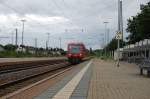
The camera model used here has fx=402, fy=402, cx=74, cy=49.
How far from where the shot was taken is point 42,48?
18862 cm

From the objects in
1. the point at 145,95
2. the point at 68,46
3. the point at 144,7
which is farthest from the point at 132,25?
the point at 145,95

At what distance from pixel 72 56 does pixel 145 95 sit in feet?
160

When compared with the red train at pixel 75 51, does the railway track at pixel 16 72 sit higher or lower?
lower

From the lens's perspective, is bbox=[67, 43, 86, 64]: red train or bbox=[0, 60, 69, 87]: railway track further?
bbox=[67, 43, 86, 64]: red train

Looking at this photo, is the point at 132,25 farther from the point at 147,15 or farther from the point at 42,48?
the point at 42,48

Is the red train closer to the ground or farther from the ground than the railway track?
farther from the ground

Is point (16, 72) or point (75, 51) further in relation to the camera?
point (75, 51)

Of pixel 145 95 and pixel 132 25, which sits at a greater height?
pixel 132 25

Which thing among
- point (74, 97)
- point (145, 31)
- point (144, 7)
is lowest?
point (74, 97)

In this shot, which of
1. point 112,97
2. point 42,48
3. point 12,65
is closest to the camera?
point 112,97

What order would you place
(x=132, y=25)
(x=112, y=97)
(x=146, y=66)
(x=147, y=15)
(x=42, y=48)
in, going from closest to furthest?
(x=112, y=97) < (x=146, y=66) < (x=147, y=15) < (x=132, y=25) < (x=42, y=48)

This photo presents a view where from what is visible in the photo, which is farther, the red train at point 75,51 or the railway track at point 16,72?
the red train at point 75,51

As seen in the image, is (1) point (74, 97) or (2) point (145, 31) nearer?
(1) point (74, 97)

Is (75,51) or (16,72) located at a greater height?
(75,51)
